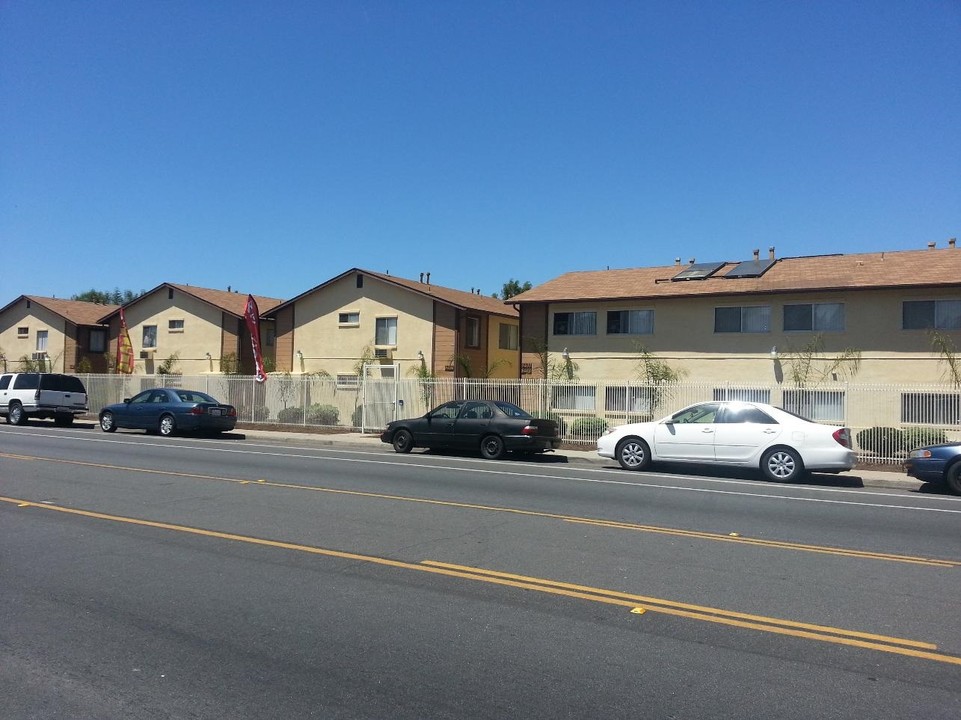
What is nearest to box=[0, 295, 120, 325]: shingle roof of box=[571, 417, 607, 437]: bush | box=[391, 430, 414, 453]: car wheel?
box=[391, 430, 414, 453]: car wheel

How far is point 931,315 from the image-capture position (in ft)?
74.3

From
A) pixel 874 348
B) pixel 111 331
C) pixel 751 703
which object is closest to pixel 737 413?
pixel 874 348

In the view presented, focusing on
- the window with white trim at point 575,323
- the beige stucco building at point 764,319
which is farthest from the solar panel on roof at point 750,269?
the window with white trim at point 575,323

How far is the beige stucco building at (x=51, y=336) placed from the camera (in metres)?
42.7

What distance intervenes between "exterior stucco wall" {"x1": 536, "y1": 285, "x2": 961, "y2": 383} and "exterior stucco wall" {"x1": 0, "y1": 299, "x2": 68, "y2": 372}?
91.0 feet

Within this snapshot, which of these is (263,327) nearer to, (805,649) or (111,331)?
(111,331)

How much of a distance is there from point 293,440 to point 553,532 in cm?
1618

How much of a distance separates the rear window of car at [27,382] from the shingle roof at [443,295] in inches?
398

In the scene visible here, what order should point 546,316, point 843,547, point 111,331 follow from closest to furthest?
1. point 843,547
2. point 546,316
3. point 111,331

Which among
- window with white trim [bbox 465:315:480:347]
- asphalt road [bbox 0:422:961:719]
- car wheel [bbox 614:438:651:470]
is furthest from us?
window with white trim [bbox 465:315:480:347]

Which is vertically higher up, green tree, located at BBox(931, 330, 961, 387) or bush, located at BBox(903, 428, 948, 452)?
green tree, located at BBox(931, 330, 961, 387)

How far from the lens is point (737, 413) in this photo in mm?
15602

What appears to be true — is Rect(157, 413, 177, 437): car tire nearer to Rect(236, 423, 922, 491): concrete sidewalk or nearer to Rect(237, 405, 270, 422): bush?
Rect(236, 423, 922, 491): concrete sidewalk

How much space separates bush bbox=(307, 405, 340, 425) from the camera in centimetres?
2806
